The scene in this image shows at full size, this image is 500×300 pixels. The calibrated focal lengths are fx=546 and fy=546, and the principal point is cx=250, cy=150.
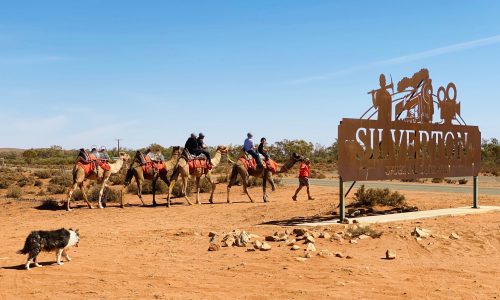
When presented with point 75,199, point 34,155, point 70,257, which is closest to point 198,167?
point 75,199

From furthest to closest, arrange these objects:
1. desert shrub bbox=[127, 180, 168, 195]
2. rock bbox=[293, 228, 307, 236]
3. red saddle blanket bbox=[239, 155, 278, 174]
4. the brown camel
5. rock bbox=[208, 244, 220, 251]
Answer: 1. desert shrub bbox=[127, 180, 168, 195]
2. red saddle blanket bbox=[239, 155, 278, 174]
3. the brown camel
4. rock bbox=[293, 228, 307, 236]
5. rock bbox=[208, 244, 220, 251]

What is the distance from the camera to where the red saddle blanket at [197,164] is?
22.8 m

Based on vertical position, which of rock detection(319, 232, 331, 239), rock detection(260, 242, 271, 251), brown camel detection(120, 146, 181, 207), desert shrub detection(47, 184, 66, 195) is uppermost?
brown camel detection(120, 146, 181, 207)

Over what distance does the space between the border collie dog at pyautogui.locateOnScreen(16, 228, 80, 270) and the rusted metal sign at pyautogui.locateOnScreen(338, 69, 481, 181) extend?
7970mm

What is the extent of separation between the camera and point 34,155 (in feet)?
337

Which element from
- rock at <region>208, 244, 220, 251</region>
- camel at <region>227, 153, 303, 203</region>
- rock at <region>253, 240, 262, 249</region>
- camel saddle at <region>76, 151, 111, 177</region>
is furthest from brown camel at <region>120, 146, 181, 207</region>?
rock at <region>253, 240, 262, 249</region>

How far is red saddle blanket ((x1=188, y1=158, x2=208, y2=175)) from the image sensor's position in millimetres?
22812

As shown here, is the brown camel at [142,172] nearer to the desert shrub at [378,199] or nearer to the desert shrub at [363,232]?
the desert shrub at [378,199]

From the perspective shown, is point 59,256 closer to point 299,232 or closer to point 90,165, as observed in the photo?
point 299,232

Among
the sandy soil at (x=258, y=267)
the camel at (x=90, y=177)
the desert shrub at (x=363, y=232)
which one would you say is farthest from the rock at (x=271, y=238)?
the camel at (x=90, y=177)

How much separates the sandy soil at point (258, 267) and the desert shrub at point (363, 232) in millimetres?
280

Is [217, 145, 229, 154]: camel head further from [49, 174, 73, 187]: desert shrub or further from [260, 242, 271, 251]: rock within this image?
[260, 242, 271, 251]: rock

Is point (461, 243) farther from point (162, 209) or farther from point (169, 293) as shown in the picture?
point (162, 209)

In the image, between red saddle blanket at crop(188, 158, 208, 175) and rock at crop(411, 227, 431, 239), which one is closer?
rock at crop(411, 227, 431, 239)
